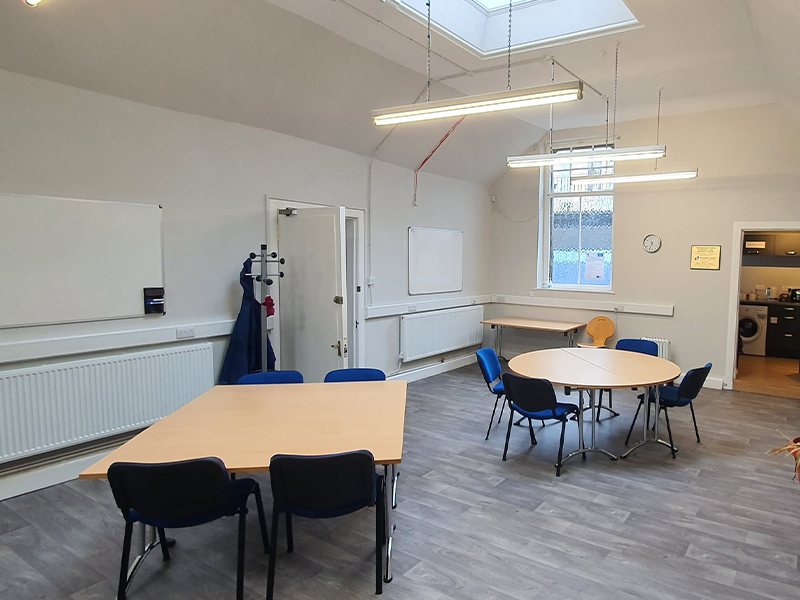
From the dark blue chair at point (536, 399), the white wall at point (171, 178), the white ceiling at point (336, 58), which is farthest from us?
the dark blue chair at point (536, 399)

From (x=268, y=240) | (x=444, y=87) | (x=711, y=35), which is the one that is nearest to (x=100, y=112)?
(x=268, y=240)

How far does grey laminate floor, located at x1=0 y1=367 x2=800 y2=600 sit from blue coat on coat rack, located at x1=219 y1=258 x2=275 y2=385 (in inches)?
44.7

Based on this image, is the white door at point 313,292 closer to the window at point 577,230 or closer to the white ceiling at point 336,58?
the white ceiling at point 336,58

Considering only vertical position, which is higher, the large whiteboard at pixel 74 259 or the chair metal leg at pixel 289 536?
the large whiteboard at pixel 74 259

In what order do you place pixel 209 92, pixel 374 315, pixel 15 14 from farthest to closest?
pixel 374 315
pixel 209 92
pixel 15 14

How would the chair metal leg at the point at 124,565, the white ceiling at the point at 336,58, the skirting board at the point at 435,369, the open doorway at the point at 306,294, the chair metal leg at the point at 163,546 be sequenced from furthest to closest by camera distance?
1. the skirting board at the point at 435,369
2. the open doorway at the point at 306,294
3. the white ceiling at the point at 336,58
4. the chair metal leg at the point at 163,546
5. the chair metal leg at the point at 124,565

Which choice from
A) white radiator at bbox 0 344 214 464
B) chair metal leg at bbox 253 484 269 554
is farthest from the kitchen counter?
chair metal leg at bbox 253 484 269 554

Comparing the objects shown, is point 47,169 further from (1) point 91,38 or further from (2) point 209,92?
(2) point 209,92

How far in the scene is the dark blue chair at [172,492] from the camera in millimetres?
2326

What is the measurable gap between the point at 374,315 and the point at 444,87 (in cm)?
276

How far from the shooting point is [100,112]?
3.95m

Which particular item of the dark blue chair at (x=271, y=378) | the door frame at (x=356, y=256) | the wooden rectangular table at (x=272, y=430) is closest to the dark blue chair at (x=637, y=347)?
the door frame at (x=356, y=256)

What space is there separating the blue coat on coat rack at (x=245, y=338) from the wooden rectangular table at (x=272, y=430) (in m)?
1.01

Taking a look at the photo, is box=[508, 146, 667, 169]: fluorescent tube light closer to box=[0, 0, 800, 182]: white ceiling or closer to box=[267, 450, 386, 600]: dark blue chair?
box=[0, 0, 800, 182]: white ceiling
